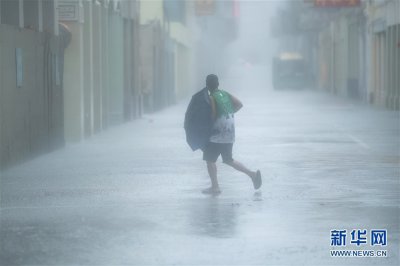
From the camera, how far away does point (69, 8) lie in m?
28.0

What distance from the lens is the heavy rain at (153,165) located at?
36.4 ft

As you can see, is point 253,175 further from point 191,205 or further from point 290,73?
point 290,73

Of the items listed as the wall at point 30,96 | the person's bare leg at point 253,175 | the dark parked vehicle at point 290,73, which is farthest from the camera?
the dark parked vehicle at point 290,73

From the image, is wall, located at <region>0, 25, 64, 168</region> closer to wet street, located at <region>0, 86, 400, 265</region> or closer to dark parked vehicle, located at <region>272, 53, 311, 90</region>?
wet street, located at <region>0, 86, 400, 265</region>

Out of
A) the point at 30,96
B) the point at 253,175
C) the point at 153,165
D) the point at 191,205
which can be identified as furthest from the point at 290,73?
the point at 191,205

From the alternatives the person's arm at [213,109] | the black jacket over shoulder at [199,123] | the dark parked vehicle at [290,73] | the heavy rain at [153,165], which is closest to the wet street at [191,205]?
the heavy rain at [153,165]

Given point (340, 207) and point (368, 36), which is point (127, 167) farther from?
point (368, 36)

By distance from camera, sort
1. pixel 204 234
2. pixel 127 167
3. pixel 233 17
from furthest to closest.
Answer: pixel 233 17
pixel 127 167
pixel 204 234

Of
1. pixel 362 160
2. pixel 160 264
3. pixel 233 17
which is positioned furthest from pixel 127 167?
pixel 233 17

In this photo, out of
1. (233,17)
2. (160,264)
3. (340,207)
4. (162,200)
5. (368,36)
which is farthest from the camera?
(233,17)

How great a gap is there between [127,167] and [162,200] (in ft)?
17.7

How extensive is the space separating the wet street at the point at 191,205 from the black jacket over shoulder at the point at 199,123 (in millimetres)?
688

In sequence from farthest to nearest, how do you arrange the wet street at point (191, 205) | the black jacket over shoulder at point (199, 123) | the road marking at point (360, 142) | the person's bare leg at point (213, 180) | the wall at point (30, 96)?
the road marking at point (360, 142), the wall at point (30, 96), the person's bare leg at point (213, 180), the black jacket over shoulder at point (199, 123), the wet street at point (191, 205)

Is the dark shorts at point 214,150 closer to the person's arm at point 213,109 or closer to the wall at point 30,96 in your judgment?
the person's arm at point 213,109
